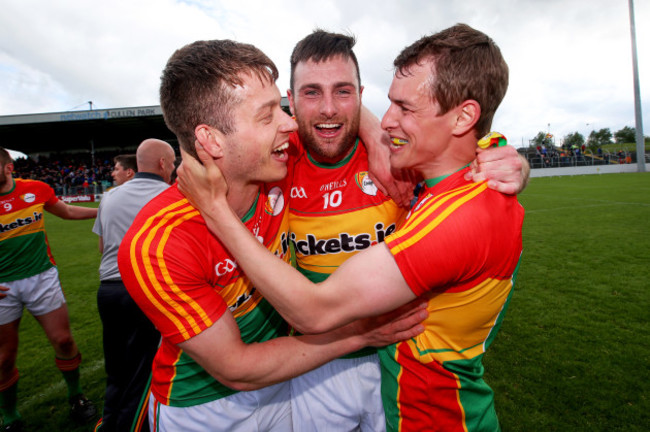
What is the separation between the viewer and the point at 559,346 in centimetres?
439

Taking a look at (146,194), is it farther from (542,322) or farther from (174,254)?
(542,322)

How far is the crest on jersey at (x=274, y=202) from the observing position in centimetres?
233

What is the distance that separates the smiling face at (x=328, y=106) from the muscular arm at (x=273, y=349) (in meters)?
1.27

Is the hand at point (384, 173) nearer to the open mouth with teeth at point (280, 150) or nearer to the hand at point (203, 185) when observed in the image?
the open mouth with teeth at point (280, 150)

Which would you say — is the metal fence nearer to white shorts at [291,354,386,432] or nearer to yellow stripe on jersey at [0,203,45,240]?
white shorts at [291,354,386,432]

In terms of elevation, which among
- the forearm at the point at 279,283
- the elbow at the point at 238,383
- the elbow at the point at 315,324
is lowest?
→ the elbow at the point at 238,383

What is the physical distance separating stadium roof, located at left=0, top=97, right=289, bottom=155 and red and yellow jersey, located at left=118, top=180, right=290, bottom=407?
104 feet

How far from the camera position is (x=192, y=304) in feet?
5.42

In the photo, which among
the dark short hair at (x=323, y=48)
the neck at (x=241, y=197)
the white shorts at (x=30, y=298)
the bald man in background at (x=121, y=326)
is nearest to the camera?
the neck at (x=241, y=197)

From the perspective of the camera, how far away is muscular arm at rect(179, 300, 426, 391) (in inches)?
65.1

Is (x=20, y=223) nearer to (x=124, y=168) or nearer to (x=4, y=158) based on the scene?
(x=4, y=158)

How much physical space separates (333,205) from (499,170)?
3.75ft

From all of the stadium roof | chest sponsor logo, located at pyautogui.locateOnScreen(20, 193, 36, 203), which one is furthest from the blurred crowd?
chest sponsor logo, located at pyautogui.locateOnScreen(20, 193, 36, 203)

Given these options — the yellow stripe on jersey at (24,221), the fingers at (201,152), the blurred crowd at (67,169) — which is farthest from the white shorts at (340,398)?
the blurred crowd at (67,169)
